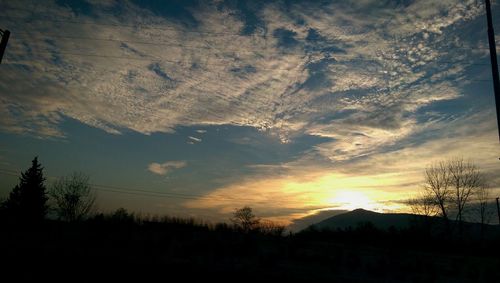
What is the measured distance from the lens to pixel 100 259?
47.0ft

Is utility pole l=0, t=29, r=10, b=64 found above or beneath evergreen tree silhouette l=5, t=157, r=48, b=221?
above

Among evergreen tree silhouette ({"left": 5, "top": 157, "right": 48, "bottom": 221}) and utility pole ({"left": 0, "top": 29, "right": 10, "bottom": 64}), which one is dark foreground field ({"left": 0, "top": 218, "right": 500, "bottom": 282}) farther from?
evergreen tree silhouette ({"left": 5, "top": 157, "right": 48, "bottom": 221})

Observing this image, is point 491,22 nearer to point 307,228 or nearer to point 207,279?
point 207,279

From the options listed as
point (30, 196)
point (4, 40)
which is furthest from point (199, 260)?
point (30, 196)

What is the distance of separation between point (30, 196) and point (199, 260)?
54919mm

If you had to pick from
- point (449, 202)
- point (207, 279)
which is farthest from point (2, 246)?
point (449, 202)

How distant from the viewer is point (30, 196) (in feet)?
193

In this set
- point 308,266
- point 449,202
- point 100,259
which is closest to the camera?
point 100,259

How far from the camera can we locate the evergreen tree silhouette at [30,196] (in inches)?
2247

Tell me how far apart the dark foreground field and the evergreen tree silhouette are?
35.5 m

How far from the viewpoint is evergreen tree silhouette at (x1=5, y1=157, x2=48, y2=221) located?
187 ft

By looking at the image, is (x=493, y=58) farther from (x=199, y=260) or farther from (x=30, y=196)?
(x=30, y=196)

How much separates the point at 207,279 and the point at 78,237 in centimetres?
1305

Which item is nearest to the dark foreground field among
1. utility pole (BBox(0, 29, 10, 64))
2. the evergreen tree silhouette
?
utility pole (BBox(0, 29, 10, 64))
